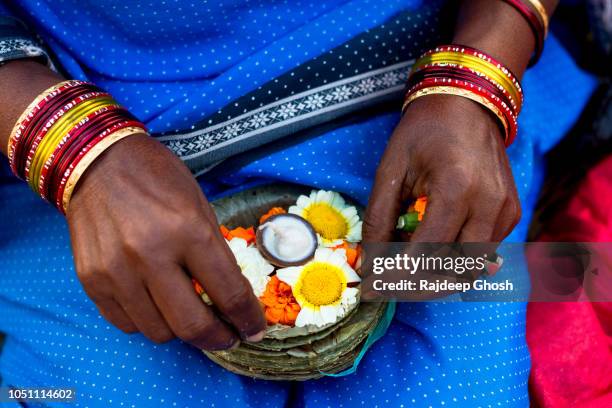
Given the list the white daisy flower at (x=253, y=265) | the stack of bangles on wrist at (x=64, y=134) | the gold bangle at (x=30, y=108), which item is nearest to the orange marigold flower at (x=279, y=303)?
the white daisy flower at (x=253, y=265)

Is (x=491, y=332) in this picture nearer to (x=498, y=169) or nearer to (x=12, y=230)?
(x=498, y=169)

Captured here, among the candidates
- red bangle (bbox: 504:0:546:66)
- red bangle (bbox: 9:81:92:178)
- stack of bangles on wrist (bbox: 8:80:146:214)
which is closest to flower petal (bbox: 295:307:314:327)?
stack of bangles on wrist (bbox: 8:80:146:214)

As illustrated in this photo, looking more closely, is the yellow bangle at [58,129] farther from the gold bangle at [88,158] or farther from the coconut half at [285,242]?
the coconut half at [285,242]

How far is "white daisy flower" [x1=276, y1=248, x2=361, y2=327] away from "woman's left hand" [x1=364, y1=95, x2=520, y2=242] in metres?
0.06

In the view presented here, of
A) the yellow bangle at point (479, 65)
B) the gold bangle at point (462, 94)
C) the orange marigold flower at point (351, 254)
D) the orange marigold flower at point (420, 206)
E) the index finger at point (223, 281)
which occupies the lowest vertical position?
the index finger at point (223, 281)

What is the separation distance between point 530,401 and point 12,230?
978 millimetres

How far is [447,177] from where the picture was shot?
31.1 inches

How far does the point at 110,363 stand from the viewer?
2.93ft

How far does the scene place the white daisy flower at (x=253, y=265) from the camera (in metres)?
0.83

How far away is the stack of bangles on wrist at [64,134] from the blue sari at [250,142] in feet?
0.53

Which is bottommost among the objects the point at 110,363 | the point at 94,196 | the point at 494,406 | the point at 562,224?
the point at 110,363

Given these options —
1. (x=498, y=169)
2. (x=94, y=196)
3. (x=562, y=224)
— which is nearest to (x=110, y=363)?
(x=94, y=196)

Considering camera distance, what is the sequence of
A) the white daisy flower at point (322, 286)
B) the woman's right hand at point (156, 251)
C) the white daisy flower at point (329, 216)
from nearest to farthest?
the woman's right hand at point (156, 251) < the white daisy flower at point (322, 286) < the white daisy flower at point (329, 216)

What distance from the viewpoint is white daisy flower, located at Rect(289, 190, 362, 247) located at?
888mm
